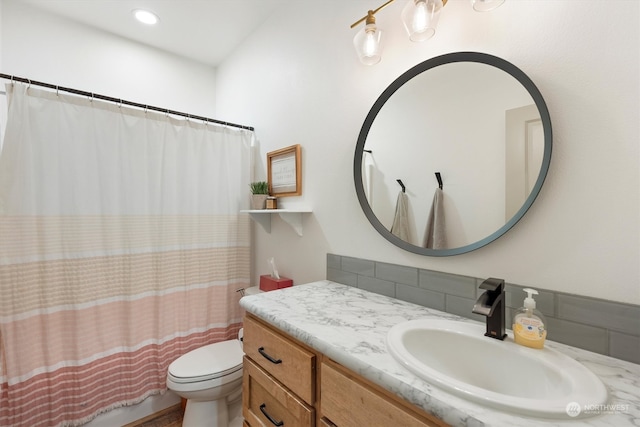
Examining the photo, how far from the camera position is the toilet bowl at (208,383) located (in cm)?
145

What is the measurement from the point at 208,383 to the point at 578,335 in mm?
1581

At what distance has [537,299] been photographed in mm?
827

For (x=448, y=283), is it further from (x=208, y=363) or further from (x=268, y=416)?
(x=208, y=363)

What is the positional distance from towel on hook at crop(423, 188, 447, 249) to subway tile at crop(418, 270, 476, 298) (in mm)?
107

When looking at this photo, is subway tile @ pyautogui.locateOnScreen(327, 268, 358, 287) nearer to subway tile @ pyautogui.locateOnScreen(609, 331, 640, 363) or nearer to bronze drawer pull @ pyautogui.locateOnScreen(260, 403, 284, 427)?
bronze drawer pull @ pyautogui.locateOnScreen(260, 403, 284, 427)

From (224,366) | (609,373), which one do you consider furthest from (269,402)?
(609,373)

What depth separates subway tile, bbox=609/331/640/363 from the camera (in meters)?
0.68

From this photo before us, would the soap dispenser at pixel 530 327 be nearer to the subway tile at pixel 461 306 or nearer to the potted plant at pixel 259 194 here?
the subway tile at pixel 461 306

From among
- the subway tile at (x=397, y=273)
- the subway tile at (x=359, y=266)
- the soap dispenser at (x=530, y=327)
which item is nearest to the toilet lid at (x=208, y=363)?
the subway tile at (x=359, y=266)

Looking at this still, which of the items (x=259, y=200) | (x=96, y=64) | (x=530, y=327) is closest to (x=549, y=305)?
(x=530, y=327)

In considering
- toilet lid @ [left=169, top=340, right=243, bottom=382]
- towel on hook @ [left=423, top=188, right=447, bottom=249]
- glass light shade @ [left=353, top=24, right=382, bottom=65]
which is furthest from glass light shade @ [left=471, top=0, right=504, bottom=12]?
toilet lid @ [left=169, top=340, right=243, bottom=382]

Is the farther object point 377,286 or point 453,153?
point 377,286

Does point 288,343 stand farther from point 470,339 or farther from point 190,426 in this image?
point 190,426

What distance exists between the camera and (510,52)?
890mm
